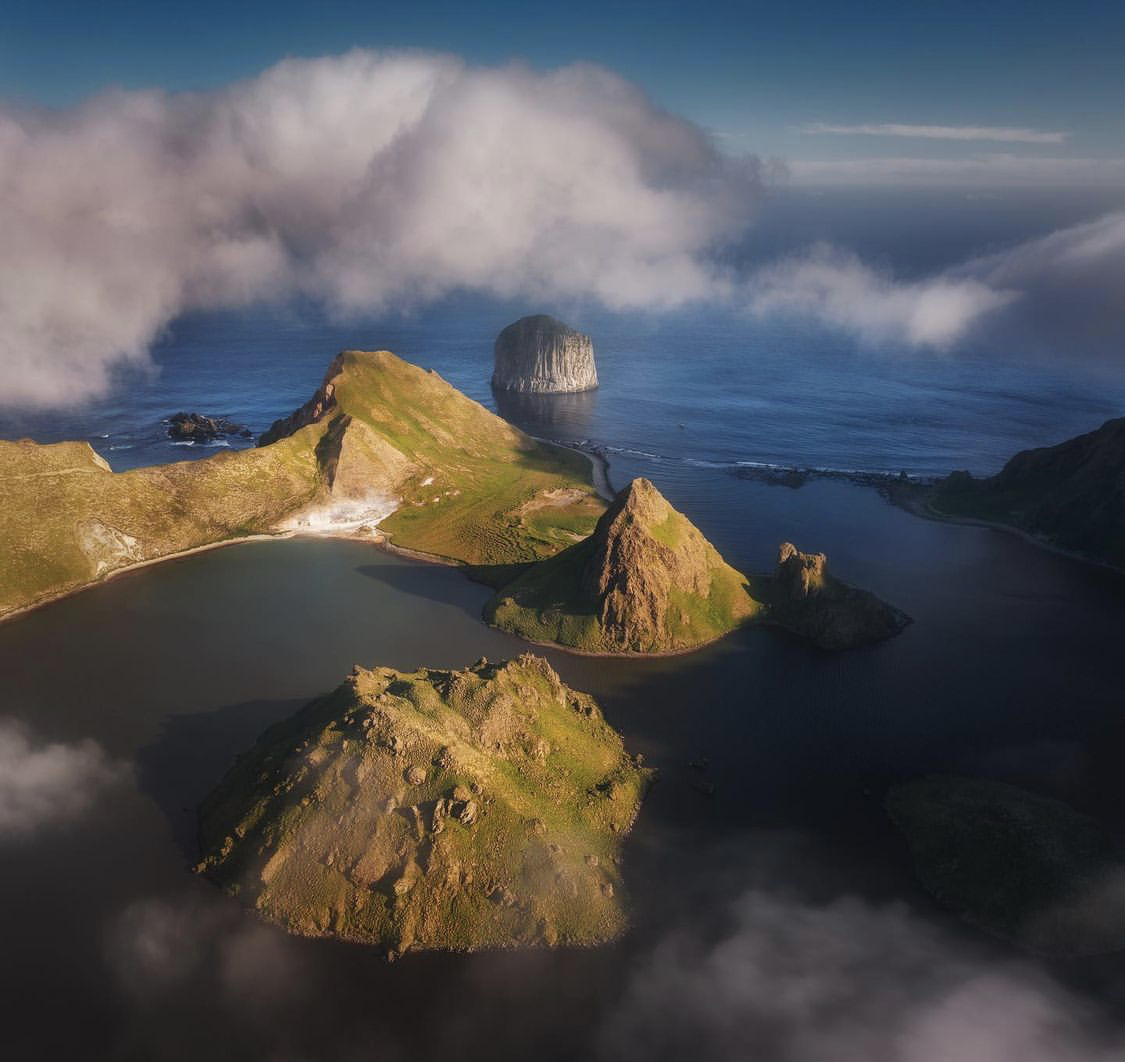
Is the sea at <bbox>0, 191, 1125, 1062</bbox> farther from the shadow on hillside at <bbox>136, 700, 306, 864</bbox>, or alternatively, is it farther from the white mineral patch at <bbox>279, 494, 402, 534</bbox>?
the white mineral patch at <bbox>279, 494, 402, 534</bbox>

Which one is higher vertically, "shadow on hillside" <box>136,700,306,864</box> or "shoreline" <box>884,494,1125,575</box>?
"shoreline" <box>884,494,1125,575</box>

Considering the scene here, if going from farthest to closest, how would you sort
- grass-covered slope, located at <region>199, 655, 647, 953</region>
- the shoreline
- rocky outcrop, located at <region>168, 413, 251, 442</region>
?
rocky outcrop, located at <region>168, 413, 251, 442</region>
the shoreline
grass-covered slope, located at <region>199, 655, 647, 953</region>

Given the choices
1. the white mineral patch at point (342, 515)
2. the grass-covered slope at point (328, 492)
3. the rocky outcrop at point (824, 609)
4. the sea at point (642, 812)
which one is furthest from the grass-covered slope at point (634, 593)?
the white mineral patch at point (342, 515)

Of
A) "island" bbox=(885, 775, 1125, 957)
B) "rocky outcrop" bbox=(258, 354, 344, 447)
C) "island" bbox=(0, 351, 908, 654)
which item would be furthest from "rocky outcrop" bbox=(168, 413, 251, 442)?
"island" bbox=(885, 775, 1125, 957)

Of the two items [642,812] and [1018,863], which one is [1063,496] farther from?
[642,812]

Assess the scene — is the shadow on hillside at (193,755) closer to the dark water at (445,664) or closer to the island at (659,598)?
the dark water at (445,664)

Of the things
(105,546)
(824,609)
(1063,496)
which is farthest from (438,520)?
(1063,496)

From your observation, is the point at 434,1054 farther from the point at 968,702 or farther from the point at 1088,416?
the point at 1088,416
